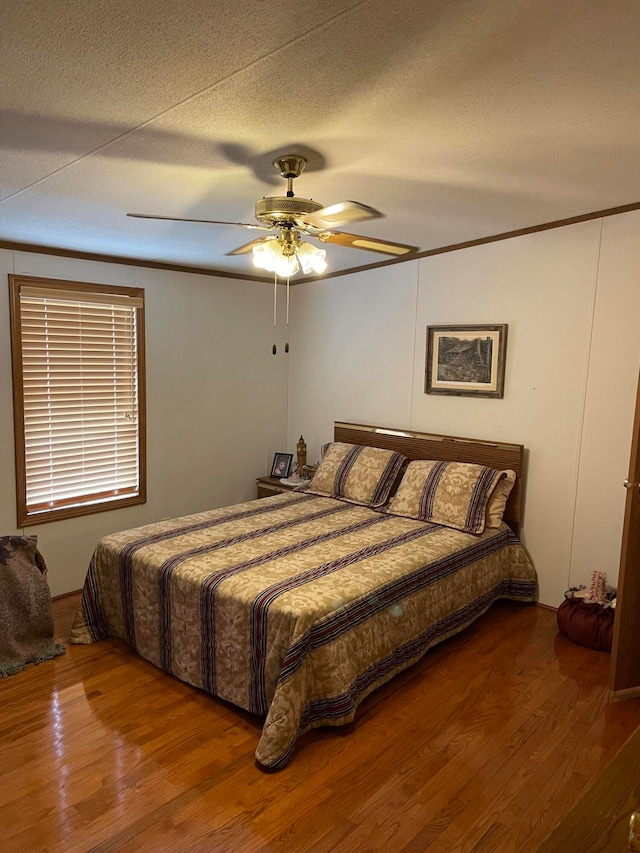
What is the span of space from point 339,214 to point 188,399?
2.64 m

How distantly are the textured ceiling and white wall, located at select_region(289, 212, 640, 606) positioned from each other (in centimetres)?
49

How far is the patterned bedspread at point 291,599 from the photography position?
228 centimetres

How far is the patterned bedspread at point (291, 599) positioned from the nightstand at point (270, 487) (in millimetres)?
1027

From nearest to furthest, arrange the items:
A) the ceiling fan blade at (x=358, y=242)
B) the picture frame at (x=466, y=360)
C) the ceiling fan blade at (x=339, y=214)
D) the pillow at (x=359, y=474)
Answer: the ceiling fan blade at (x=339, y=214) → the ceiling fan blade at (x=358, y=242) → the picture frame at (x=466, y=360) → the pillow at (x=359, y=474)

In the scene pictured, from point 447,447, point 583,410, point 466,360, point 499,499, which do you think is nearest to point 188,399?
point 447,447

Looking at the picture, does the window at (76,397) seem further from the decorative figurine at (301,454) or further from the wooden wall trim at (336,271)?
the decorative figurine at (301,454)

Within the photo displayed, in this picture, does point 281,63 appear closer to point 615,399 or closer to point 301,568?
point 301,568

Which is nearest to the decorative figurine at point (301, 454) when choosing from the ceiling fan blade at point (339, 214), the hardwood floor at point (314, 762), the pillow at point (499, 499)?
the pillow at point (499, 499)

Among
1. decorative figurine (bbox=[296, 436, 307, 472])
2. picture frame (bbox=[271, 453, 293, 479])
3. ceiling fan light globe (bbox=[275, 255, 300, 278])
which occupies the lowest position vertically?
picture frame (bbox=[271, 453, 293, 479])

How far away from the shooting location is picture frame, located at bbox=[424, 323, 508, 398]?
3.65m

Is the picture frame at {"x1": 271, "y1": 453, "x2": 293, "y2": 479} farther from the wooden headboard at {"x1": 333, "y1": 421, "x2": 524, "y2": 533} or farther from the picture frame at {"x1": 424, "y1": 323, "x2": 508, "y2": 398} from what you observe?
the picture frame at {"x1": 424, "y1": 323, "x2": 508, "y2": 398}

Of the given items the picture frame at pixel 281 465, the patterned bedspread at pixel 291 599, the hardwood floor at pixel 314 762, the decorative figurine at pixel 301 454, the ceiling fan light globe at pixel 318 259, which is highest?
the ceiling fan light globe at pixel 318 259

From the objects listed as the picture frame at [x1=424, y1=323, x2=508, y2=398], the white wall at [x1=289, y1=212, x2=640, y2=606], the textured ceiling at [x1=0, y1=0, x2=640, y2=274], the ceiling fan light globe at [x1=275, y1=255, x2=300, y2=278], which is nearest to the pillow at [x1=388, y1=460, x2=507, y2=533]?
the white wall at [x1=289, y1=212, x2=640, y2=606]

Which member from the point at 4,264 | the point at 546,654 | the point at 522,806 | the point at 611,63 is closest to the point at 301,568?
the point at 522,806
